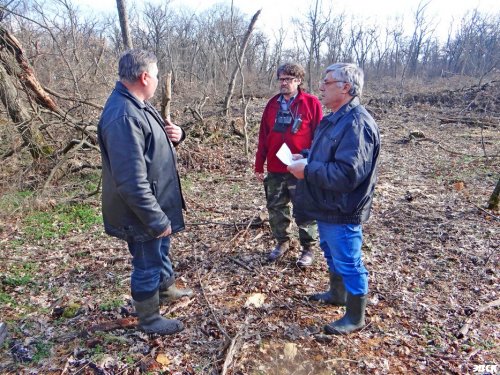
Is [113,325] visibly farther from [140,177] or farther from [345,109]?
[345,109]

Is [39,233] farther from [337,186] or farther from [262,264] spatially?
[337,186]

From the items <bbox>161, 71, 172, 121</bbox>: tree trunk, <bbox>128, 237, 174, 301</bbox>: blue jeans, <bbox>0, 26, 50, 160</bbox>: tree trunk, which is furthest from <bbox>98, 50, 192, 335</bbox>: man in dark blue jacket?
<bbox>0, 26, 50, 160</bbox>: tree trunk

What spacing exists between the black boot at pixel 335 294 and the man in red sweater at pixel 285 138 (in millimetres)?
599

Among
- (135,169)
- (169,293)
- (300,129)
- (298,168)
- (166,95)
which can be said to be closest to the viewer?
(135,169)

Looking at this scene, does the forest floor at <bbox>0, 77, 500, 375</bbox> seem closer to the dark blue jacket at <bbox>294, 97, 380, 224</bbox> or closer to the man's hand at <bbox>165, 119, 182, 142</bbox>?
the dark blue jacket at <bbox>294, 97, 380, 224</bbox>

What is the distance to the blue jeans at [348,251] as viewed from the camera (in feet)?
8.93

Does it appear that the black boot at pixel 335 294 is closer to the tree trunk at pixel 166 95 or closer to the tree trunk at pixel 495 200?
the tree trunk at pixel 166 95

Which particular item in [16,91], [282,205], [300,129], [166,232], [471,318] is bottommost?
[471,318]

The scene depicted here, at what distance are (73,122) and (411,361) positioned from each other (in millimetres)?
7230

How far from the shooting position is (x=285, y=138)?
373 centimetres

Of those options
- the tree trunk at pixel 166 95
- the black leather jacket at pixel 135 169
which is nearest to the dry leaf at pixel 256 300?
the black leather jacket at pixel 135 169

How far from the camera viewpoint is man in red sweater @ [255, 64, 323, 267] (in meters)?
3.66

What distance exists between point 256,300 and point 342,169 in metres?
1.73

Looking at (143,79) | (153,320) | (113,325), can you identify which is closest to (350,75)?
(143,79)
